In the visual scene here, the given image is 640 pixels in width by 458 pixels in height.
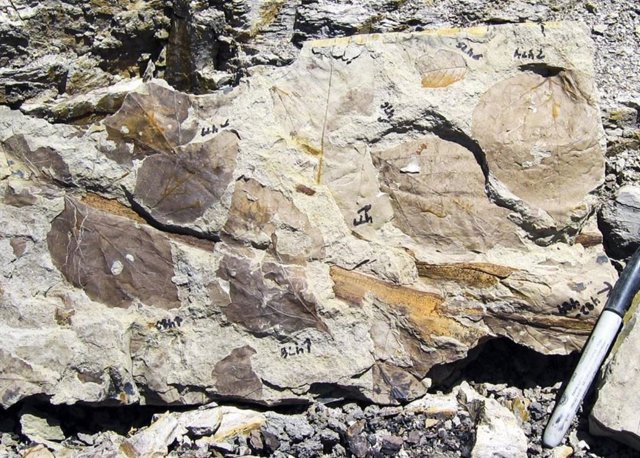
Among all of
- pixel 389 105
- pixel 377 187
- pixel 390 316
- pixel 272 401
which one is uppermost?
pixel 389 105

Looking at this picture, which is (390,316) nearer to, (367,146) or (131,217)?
(367,146)

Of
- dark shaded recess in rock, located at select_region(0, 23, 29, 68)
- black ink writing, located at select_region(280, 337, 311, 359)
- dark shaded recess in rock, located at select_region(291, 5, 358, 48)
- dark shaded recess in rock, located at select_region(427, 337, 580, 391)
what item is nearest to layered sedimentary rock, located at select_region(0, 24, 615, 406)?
black ink writing, located at select_region(280, 337, 311, 359)

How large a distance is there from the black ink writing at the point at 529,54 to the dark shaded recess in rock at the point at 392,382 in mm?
1168

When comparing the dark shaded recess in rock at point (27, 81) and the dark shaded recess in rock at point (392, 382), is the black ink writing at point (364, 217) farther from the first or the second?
the dark shaded recess in rock at point (27, 81)

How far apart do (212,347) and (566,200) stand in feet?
4.31

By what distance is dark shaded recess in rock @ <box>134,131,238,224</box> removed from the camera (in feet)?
9.92

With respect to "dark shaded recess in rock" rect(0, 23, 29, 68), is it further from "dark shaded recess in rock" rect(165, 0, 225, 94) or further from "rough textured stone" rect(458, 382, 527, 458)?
"rough textured stone" rect(458, 382, 527, 458)

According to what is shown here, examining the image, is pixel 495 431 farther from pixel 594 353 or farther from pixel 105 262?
pixel 105 262

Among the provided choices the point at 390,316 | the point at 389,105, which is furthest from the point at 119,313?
the point at 389,105

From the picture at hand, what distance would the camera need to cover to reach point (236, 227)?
302cm

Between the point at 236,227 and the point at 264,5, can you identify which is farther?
the point at 264,5

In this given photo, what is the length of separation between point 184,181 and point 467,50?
43.0 inches

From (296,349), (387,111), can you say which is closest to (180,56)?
(387,111)

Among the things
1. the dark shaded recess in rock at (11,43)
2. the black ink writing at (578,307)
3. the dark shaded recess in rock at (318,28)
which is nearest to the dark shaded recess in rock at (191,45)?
the dark shaded recess in rock at (318,28)
